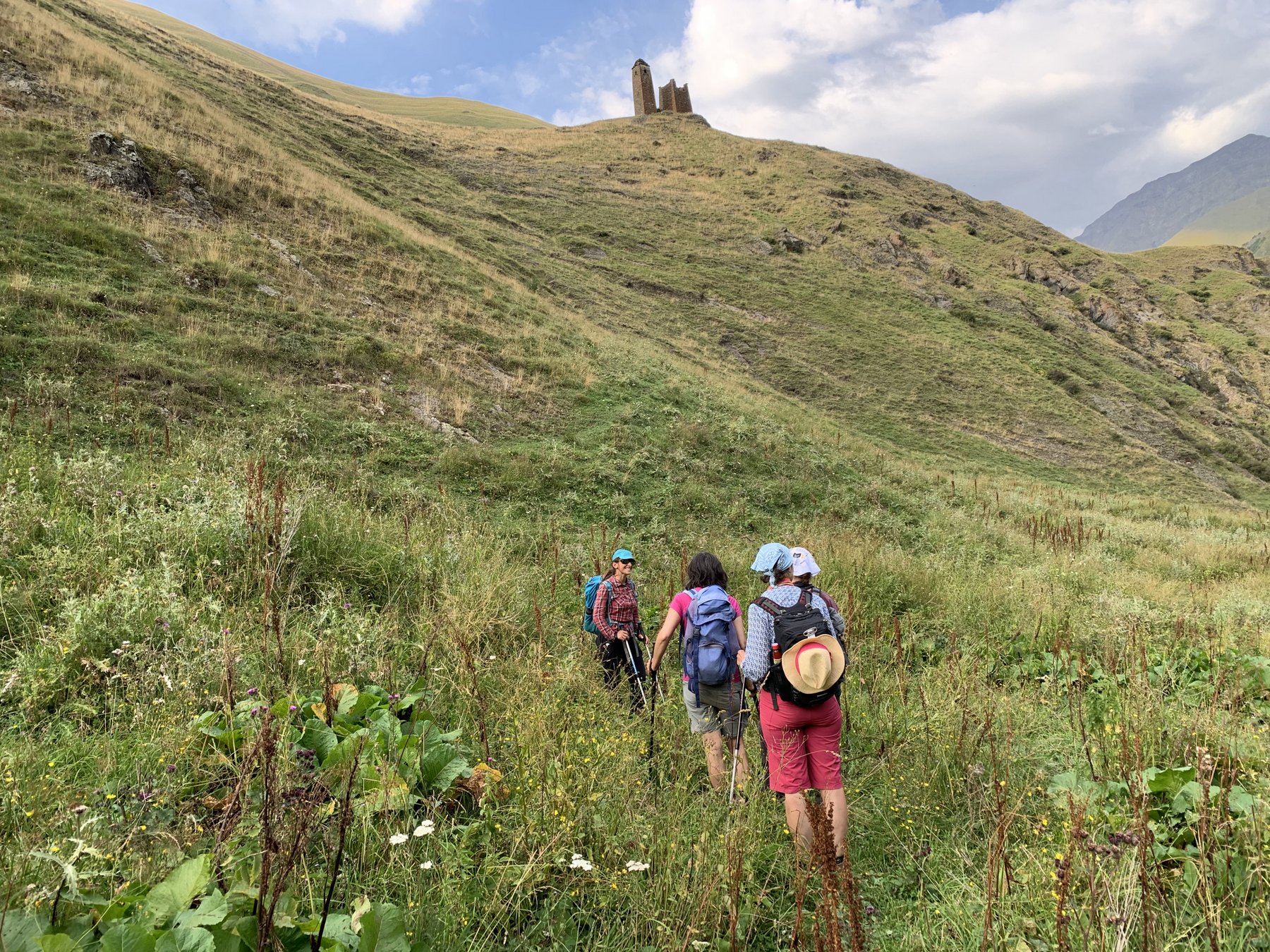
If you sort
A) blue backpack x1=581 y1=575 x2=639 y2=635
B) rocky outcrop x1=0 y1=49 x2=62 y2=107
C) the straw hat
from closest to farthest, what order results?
1. the straw hat
2. blue backpack x1=581 y1=575 x2=639 y2=635
3. rocky outcrop x1=0 y1=49 x2=62 y2=107

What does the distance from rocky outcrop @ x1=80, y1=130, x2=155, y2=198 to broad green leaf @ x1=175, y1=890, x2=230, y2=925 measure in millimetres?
15077

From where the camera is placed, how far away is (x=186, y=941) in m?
1.45

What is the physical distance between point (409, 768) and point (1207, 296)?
84.2 m

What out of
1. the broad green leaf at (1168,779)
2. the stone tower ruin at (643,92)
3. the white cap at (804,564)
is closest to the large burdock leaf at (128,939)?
the white cap at (804,564)

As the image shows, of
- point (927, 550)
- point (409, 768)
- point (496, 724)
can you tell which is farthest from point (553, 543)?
point (927, 550)

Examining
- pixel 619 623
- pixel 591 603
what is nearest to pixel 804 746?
pixel 619 623

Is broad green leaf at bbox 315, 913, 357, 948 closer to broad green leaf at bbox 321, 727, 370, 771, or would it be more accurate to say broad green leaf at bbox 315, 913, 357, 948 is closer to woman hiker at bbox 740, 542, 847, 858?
broad green leaf at bbox 321, 727, 370, 771

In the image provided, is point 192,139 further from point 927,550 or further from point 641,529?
point 927,550

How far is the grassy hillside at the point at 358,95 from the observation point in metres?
77.9

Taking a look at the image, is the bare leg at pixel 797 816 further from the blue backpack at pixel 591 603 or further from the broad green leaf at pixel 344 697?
the broad green leaf at pixel 344 697

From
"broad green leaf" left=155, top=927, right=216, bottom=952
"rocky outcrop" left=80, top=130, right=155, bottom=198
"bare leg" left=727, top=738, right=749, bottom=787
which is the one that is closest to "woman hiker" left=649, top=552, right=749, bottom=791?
"bare leg" left=727, top=738, right=749, bottom=787

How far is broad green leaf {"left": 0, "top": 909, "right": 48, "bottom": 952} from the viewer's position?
51.9 inches

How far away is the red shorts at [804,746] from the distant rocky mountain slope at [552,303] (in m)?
6.18

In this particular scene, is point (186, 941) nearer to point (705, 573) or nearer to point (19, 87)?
point (705, 573)
